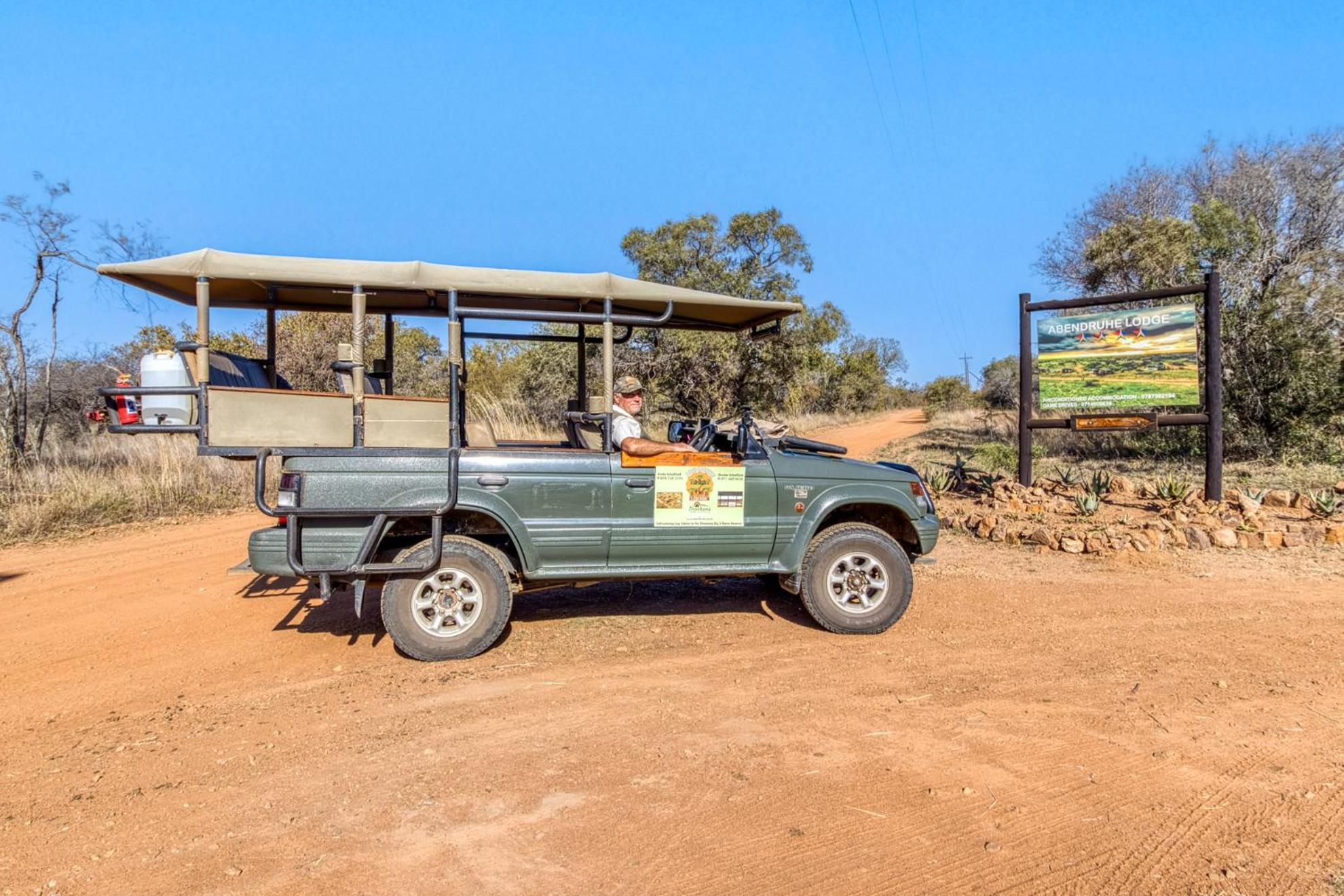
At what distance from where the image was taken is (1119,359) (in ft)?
34.3

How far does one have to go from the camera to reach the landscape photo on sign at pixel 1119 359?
1007 cm

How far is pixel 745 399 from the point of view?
74.0 ft

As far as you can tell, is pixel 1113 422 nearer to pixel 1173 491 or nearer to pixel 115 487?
pixel 1173 491

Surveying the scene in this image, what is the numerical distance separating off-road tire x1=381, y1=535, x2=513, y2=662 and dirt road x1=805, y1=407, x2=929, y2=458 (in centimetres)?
1201

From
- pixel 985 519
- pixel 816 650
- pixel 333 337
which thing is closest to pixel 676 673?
pixel 816 650

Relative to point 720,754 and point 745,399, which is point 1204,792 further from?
point 745,399

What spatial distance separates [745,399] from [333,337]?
35.5ft

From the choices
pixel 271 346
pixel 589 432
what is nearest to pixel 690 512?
pixel 589 432

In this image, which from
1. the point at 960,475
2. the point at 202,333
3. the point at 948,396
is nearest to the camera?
the point at 202,333

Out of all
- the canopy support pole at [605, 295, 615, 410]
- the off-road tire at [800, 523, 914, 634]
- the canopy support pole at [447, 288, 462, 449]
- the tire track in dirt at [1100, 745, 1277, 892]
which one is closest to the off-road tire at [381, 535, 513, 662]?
the canopy support pole at [447, 288, 462, 449]

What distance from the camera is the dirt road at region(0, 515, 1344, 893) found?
288cm

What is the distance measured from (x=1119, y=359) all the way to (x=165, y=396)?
34.3 ft

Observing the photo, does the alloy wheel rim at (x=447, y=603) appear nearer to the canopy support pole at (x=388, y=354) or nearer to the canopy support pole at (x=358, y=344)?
the canopy support pole at (x=358, y=344)

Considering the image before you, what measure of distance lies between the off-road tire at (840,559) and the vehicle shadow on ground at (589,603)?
41 centimetres
